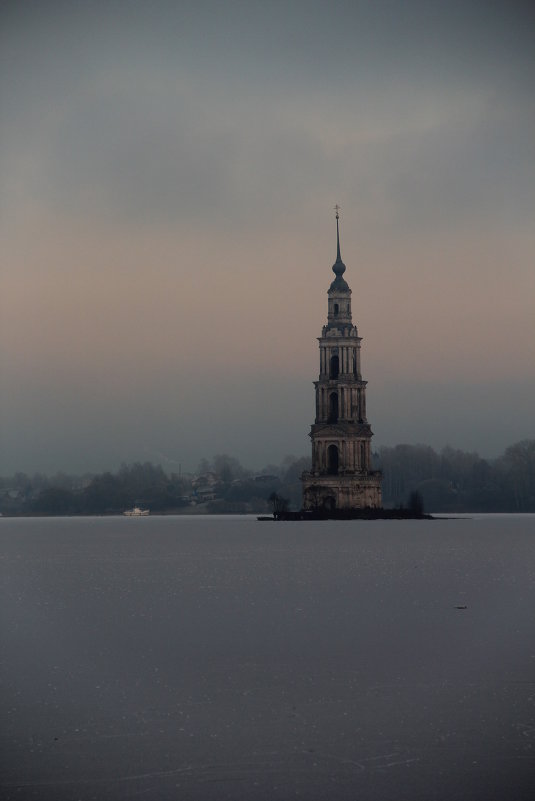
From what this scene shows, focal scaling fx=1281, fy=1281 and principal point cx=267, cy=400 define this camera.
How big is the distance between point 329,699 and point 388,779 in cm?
712

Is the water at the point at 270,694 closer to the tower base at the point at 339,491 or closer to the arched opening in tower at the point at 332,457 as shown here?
the tower base at the point at 339,491

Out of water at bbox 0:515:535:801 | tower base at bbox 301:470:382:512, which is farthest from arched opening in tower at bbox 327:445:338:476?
water at bbox 0:515:535:801

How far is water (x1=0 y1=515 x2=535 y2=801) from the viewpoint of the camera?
72.8ft

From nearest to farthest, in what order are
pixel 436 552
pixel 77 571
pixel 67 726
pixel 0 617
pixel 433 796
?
pixel 433 796 → pixel 67 726 → pixel 0 617 → pixel 77 571 → pixel 436 552

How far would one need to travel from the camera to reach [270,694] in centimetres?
2992

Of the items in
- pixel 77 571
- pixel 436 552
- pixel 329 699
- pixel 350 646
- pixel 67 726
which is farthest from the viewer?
pixel 436 552

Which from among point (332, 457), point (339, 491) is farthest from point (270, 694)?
point (332, 457)

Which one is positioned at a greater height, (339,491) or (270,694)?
(339,491)

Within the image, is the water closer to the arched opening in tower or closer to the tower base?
the tower base

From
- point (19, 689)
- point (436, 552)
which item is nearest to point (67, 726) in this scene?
point (19, 689)

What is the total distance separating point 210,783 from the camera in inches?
861

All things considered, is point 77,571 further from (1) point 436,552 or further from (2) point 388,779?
(2) point 388,779

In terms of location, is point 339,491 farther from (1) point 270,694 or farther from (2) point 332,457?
(1) point 270,694

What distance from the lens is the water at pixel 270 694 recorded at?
22.2 metres
